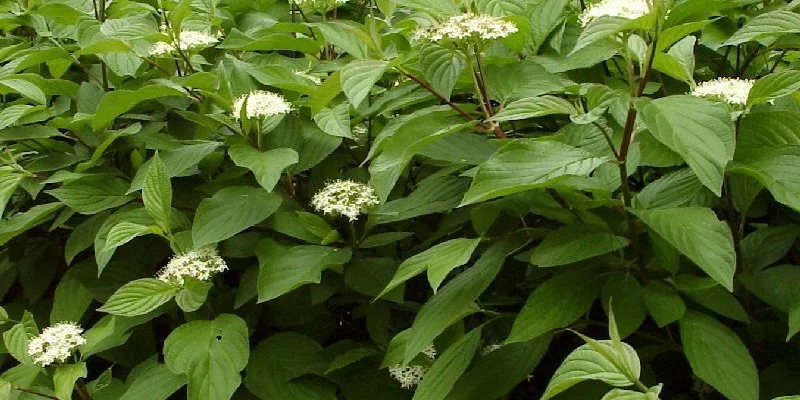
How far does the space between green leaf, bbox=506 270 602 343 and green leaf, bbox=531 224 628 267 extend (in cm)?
6

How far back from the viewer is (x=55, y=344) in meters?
1.27

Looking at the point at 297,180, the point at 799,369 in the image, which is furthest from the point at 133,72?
the point at 799,369

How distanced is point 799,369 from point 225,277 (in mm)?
1005

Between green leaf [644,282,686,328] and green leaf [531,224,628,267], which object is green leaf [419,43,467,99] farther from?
green leaf [644,282,686,328]

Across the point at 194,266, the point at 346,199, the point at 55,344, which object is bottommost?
the point at 55,344

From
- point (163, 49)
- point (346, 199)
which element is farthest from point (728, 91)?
point (163, 49)

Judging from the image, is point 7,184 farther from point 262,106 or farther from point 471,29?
point 471,29

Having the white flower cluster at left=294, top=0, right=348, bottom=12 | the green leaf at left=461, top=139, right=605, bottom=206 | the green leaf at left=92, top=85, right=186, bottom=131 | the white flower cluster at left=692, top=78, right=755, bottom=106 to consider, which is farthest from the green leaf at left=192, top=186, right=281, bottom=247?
the white flower cluster at left=692, top=78, right=755, bottom=106

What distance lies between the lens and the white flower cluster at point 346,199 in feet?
4.13

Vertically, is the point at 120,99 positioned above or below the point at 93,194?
above

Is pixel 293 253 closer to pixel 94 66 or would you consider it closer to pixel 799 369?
pixel 799 369

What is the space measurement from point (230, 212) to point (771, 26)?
0.85m

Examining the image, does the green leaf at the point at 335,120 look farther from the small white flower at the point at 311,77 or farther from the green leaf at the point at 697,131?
the green leaf at the point at 697,131

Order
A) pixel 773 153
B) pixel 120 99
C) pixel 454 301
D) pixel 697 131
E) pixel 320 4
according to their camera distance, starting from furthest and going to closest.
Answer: pixel 320 4
pixel 120 99
pixel 454 301
pixel 773 153
pixel 697 131
